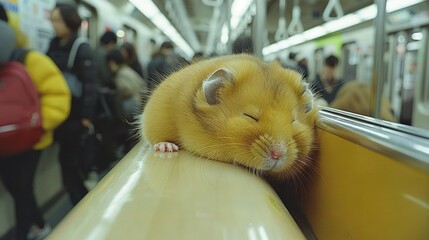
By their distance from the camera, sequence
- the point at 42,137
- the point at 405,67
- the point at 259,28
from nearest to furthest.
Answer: the point at 259,28 < the point at 42,137 < the point at 405,67

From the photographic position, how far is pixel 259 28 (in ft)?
7.93

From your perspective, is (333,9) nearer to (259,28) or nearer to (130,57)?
(130,57)

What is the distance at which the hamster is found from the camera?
3.54 feet

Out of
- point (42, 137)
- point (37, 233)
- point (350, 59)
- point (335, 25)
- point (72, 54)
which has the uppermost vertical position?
point (72, 54)

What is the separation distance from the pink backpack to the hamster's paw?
1643 mm

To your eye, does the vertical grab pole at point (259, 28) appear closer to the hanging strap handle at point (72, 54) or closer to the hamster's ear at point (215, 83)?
the hamster's ear at point (215, 83)

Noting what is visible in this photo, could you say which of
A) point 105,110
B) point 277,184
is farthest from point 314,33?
point 277,184

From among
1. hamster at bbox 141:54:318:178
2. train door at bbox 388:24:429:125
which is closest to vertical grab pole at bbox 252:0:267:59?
hamster at bbox 141:54:318:178

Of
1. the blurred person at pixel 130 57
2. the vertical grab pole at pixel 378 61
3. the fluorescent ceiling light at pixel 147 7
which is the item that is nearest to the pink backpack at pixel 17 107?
the vertical grab pole at pixel 378 61

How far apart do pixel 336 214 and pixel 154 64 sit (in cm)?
479

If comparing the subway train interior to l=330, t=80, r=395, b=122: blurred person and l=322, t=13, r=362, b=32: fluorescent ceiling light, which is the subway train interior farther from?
l=322, t=13, r=362, b=32: fluorescent ceiling light

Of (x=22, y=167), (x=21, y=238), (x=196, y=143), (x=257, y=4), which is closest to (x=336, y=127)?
(x=196, y=143)

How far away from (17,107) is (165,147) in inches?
67.0

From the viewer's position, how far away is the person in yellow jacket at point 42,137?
2.74m
